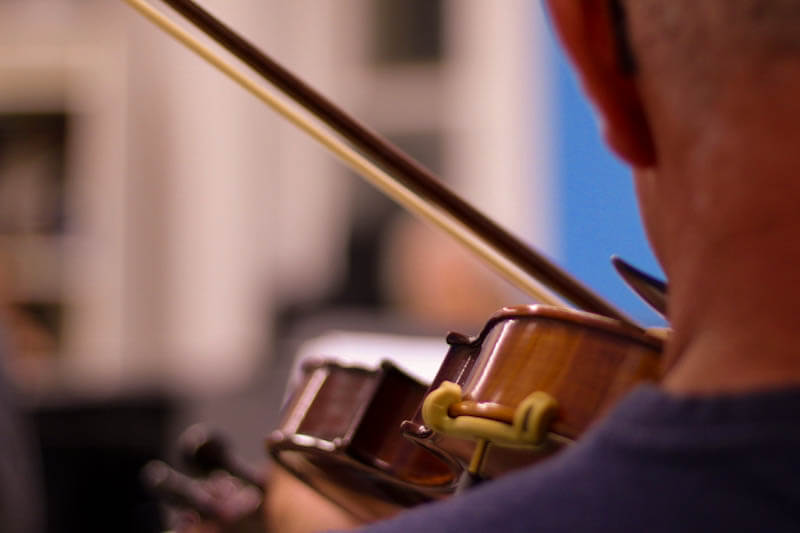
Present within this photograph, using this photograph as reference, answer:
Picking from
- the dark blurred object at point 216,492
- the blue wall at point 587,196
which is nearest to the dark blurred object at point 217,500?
the dark blurred object at point 216,492

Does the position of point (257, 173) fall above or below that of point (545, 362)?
above

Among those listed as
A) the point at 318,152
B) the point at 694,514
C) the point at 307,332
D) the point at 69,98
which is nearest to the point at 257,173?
the point at 318,152

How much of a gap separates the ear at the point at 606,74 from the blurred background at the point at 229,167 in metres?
2.68

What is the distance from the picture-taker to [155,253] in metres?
3.40

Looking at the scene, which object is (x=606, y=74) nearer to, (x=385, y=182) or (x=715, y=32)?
(x=715, y=32)

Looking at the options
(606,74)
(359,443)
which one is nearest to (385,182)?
(359,443)

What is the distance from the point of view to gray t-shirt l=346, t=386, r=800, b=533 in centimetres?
41

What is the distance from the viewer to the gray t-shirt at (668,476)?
413mm

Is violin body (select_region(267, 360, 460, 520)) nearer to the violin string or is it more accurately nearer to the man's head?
the violin string

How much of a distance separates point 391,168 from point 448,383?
26 cm

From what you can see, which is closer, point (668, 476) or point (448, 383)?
point (668, 476)

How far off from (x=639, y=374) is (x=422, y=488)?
0.88 feet

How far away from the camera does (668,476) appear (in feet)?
1.41

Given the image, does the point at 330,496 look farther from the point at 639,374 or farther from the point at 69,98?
the point at 69,98
